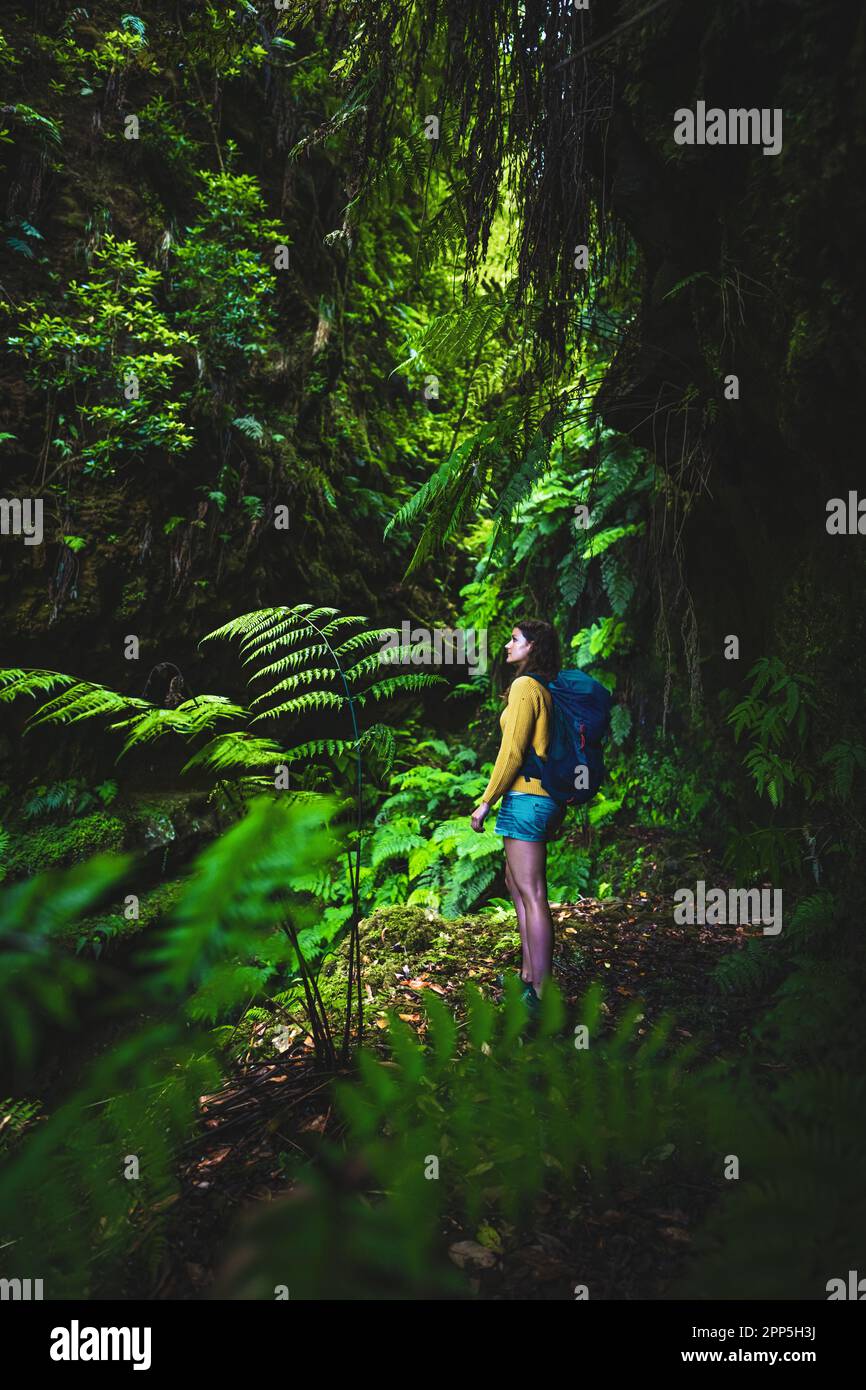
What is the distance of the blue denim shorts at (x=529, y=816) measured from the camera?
3633mm

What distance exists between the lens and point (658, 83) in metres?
3.20

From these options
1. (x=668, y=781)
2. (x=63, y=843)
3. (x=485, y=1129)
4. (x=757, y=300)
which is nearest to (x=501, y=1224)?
(x=485, y=1129)

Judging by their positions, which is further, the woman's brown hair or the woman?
the woman's brown hair

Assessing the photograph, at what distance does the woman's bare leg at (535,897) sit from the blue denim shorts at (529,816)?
0.05 meters

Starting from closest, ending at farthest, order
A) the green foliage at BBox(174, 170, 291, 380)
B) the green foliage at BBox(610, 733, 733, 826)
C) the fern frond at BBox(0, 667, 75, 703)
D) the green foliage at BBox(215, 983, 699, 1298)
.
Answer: the green foliage at BBox(215, 983, 699, 1298) → the fern frond at BBox(0, 667, 75, 703) → the green foliage at BBox(610, 733, 733, 826) → the green foliage at BBox(174, 170, 291, 380)

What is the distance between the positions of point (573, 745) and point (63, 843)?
14.9 ft

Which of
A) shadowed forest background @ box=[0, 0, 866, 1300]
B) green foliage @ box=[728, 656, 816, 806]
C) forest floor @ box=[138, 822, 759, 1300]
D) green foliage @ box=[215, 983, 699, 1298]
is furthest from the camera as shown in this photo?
green foliage @ box=[728, 656, 816, 806]

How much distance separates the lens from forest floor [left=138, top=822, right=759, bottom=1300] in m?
1.69

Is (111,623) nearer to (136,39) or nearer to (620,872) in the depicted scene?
(620,872)

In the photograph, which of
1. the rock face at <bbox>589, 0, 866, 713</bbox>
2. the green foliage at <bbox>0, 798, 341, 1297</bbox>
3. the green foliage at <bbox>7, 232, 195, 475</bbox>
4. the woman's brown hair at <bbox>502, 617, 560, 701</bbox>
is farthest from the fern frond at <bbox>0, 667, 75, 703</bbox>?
the green foliage at <bbox>7, 232, 195, 475</bbox>

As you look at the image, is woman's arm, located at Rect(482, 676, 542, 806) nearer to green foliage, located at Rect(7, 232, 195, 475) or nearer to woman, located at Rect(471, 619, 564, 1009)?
woman, located at Rect(471, 619, 564, 1009)

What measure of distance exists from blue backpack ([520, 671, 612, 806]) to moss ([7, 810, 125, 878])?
4094mm

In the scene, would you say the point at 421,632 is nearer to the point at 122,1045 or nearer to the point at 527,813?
the point at 527,813
